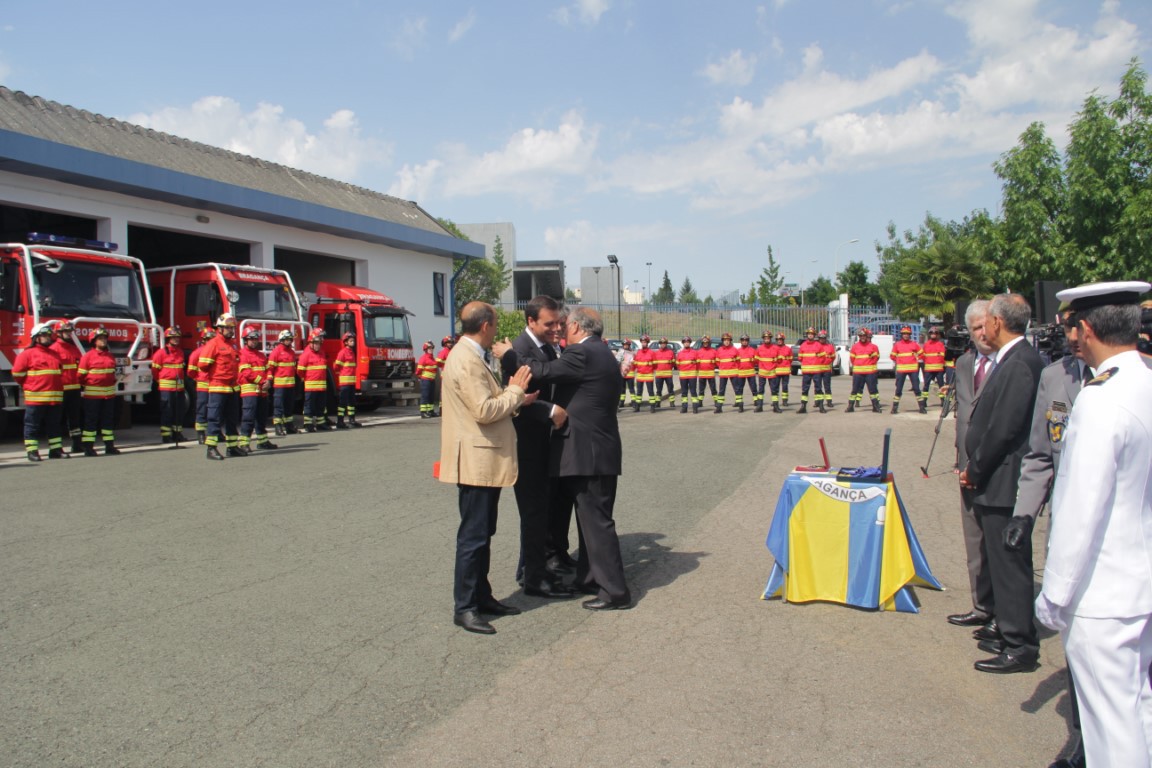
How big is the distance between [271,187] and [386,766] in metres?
23.9

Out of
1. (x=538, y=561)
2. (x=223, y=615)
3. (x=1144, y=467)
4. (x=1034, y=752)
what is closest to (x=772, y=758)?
(x=1034, y=752)

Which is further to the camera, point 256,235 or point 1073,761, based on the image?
point 256,235

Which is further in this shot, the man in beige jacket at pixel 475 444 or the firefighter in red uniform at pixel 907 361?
the firefighter in red uniform at pixel 907 361

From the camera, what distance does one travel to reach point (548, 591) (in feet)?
19.2

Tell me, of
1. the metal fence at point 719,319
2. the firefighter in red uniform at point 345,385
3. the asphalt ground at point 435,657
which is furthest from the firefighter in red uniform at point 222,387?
the metal fence at point 719,319

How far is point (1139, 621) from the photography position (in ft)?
9.03

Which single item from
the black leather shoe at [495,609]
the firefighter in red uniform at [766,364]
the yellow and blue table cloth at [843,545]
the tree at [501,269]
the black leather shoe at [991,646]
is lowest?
the black leather shoe at [991,646]

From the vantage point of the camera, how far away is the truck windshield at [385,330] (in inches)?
824

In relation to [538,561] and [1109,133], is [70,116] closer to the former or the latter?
[538,561]

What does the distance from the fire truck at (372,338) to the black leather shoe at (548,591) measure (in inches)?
608

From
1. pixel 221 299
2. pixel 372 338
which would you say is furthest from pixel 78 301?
pixel 372 338

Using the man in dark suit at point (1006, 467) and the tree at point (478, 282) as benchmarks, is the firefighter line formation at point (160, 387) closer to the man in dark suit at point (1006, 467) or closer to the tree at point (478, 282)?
the man in dark suit at point (1006, 467)

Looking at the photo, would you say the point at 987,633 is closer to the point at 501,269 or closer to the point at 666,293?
the point at 501,269

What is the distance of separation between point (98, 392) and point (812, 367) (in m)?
15.4
